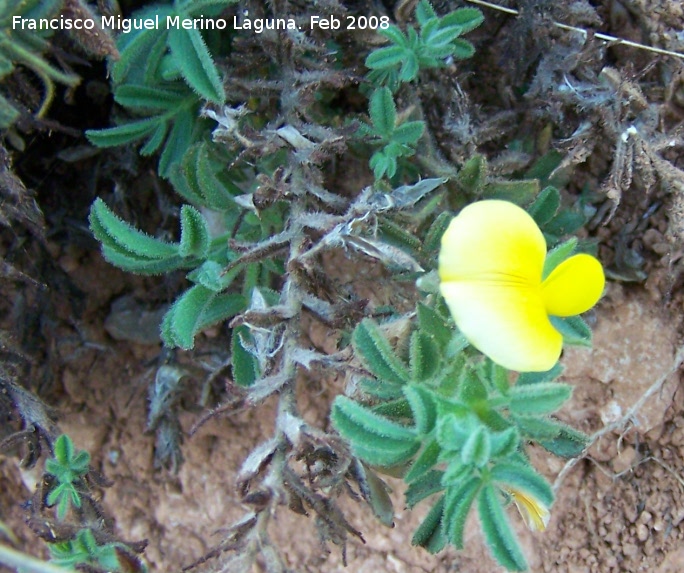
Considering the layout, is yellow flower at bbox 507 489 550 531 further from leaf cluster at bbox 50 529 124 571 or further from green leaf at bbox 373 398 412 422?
leaf cluster at bbox 50 529 124 571

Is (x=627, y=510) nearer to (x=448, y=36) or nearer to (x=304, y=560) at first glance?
(x=304, y=560)

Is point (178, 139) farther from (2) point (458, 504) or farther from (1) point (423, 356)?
(2) point (458, 504)

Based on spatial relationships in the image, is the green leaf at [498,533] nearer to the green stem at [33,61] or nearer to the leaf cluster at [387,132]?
the leaf cluster at [387,132]

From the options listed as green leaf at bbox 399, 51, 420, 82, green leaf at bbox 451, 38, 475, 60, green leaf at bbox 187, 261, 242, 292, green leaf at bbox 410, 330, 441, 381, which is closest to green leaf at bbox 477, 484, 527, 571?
green leaf at bbox 410, 330, 441, 381

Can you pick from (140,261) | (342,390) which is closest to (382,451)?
(140,261)

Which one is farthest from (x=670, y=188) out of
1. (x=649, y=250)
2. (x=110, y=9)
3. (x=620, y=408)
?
(x=110, y=9)

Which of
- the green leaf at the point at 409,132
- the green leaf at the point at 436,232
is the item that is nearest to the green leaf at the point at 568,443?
the green leaf at the point at 436,232
